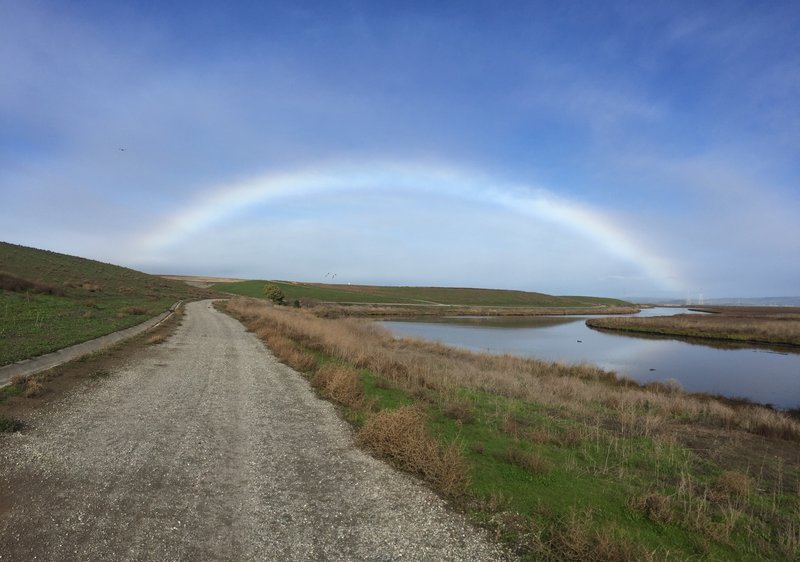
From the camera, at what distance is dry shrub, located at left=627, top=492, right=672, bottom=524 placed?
5.85m

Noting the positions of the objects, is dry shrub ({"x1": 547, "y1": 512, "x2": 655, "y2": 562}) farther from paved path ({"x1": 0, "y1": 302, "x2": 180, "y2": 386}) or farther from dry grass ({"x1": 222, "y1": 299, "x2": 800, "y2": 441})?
paved path ({"x1": 0, "y1": 302, "x2": 180, "y2": 386})

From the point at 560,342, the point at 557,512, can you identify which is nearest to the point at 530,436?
the point at 557,512

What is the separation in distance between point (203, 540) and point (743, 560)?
251 inches

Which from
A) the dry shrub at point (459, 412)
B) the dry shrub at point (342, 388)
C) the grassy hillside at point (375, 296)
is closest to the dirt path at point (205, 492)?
the dry shrub at point (342, 388)

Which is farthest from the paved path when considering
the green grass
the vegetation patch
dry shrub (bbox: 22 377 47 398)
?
the green grass

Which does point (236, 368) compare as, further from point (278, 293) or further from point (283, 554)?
point (278, 293)

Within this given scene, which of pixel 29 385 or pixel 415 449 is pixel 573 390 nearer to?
pixel 415 449

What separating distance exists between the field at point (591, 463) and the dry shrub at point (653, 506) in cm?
2

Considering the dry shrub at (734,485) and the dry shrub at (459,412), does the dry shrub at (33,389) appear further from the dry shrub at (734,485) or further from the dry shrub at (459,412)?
the dry shrub at (734,485)

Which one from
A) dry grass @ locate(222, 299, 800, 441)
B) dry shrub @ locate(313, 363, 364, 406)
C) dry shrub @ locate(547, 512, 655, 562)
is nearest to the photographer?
dry shrub @ locate(547, 512, 655, 562)

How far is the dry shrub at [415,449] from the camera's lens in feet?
22.1

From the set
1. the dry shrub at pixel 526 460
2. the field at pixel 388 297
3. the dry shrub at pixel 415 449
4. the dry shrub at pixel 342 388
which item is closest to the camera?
the dry shrub at pixel 415 449

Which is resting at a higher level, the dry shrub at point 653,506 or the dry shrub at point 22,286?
the dry shrub at point 22,286

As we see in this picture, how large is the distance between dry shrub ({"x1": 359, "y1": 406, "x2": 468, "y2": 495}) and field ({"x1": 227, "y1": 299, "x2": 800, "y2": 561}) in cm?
3
